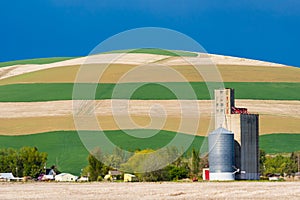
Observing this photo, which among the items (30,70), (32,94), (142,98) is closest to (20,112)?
(32,94)

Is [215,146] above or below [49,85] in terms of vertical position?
below

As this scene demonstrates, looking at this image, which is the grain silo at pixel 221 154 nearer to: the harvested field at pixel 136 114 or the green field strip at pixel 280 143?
the harvested field at pixel 136 114

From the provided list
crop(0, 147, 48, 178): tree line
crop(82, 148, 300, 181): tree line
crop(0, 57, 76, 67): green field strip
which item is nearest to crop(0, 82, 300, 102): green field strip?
crop(0, 147, 48, 178): tree line

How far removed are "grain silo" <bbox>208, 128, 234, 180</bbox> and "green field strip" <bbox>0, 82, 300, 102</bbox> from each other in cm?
2676

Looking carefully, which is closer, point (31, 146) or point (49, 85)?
point (31, 146)

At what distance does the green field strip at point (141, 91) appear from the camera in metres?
134

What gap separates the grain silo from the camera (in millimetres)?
99938

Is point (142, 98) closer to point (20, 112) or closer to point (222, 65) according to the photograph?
point (20, 112)

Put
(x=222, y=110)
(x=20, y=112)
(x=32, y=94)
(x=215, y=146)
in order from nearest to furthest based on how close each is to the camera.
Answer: (x=215, y=146) < (x=222, y=110) < (x=20, y=112) < (x=32, y=94)

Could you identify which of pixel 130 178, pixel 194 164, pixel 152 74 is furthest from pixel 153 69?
pixel 130 178

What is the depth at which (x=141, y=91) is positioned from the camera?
475 ft

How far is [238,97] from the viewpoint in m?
143

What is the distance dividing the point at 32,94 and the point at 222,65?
41.0 meters

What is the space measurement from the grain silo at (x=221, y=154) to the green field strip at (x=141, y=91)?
26.8 m
